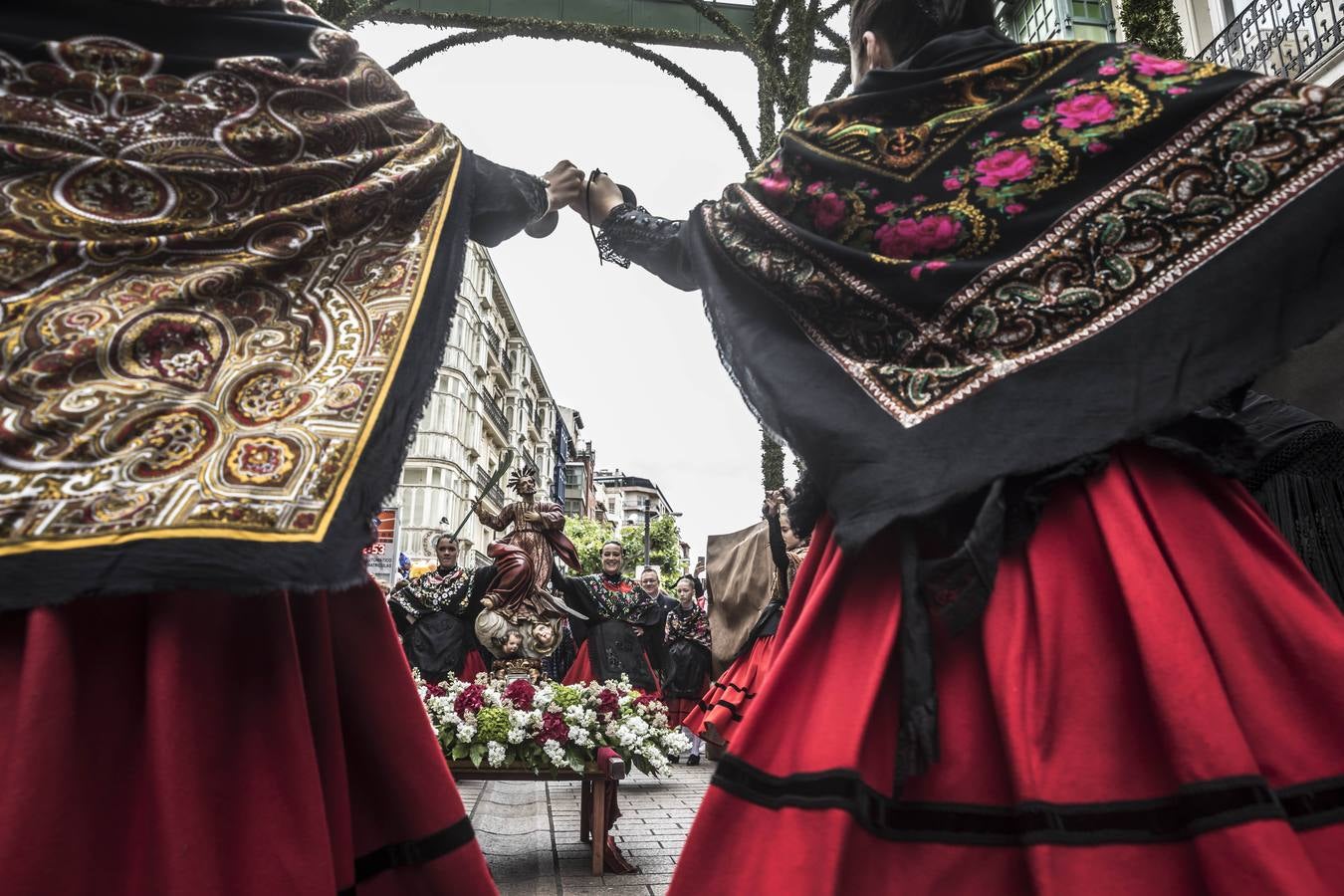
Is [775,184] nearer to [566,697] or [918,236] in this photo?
[918,236]

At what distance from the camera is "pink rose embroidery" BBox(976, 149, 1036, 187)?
174 cm

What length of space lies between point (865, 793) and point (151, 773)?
3.80 ft

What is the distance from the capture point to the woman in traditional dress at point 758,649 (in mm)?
7508

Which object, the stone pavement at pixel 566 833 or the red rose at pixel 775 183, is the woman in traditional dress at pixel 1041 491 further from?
the stone pavement at pixel 566 833

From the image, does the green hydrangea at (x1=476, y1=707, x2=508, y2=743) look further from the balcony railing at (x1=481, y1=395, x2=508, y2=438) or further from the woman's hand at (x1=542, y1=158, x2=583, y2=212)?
the balcony railing at (x1=481, y1=395, x2=508, y2=438)

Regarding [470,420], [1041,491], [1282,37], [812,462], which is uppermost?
[470,420]

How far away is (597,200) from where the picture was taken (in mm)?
2471

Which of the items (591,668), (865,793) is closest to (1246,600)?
(865,793)

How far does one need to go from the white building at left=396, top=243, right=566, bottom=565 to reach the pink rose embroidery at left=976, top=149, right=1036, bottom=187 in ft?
111

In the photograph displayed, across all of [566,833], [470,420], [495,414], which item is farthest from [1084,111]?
[495,414]

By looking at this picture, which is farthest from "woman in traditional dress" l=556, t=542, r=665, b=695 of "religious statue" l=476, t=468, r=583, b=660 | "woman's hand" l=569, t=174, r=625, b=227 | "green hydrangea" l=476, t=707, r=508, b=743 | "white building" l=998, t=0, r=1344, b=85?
"woman's hand" l=569, t=174, r=625, b=227

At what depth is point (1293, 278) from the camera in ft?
5.21

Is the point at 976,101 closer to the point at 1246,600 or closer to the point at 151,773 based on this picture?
the point at 1246,600

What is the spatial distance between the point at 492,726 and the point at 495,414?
→ 55034 mm
